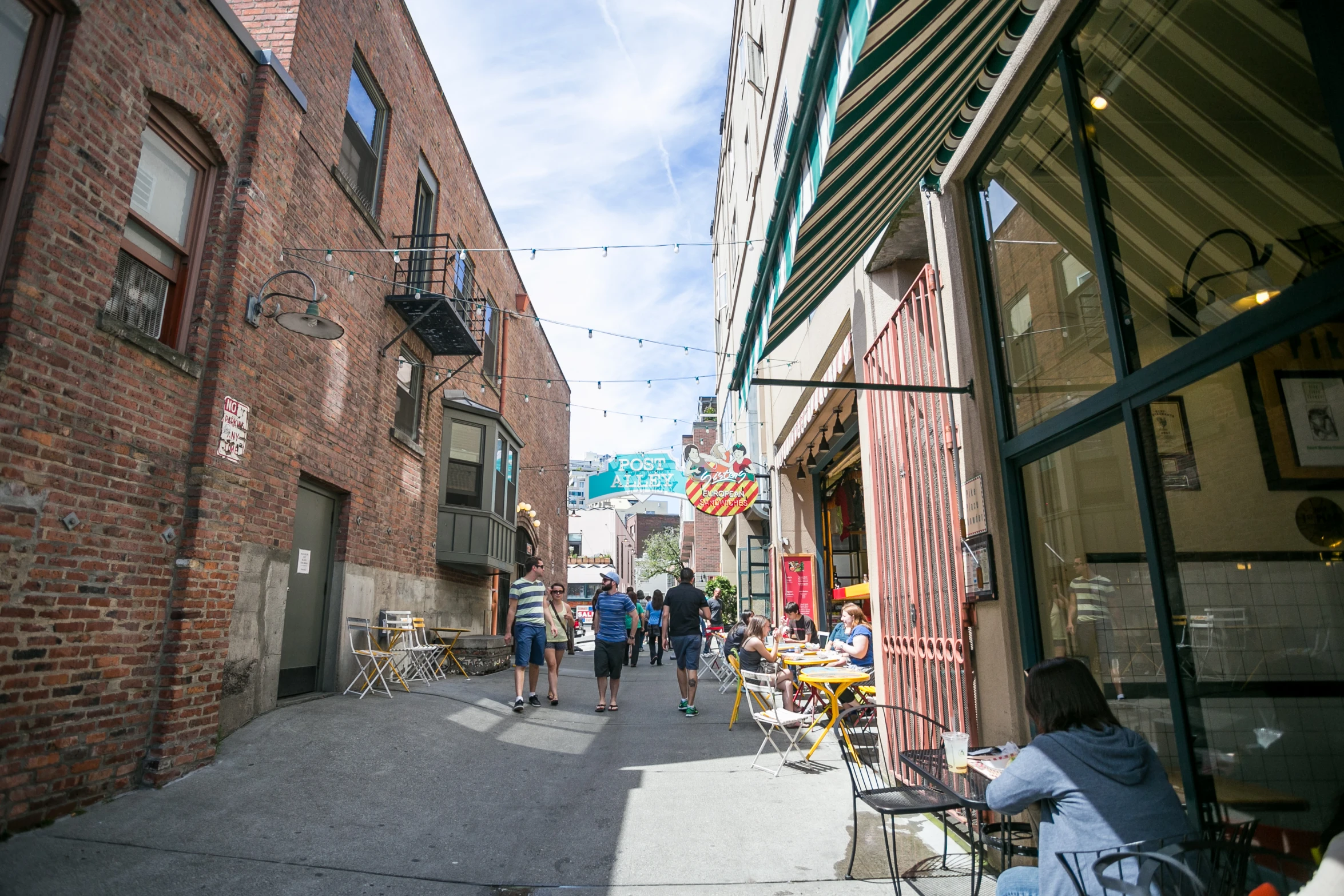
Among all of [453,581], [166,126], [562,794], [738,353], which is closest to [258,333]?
[166,126]

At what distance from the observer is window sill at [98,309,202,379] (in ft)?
16.5

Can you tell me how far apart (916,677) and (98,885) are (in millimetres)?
5041

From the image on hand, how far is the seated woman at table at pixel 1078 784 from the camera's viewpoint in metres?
2.41

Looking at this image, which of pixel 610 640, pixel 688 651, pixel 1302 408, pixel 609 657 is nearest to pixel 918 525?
pixel 1302 408

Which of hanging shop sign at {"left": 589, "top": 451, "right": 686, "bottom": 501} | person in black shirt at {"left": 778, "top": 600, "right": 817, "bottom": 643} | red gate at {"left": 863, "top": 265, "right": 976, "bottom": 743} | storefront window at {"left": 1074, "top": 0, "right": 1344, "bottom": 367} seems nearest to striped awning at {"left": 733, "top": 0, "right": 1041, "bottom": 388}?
storefront window at {"left": 1074, "top": 0, "right": 1344, "bottom": 367}

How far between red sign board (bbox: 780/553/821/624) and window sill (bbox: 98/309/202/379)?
33.4 feet

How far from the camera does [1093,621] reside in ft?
13.5

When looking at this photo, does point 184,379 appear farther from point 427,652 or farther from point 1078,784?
point 1078,784

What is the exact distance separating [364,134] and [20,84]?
241 inches

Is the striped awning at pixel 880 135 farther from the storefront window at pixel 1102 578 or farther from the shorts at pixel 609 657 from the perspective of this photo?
the shorts at pixel 609 657

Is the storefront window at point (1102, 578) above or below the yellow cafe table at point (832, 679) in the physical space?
above

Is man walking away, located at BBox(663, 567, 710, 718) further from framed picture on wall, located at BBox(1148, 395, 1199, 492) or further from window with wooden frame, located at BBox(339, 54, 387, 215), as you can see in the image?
window with wooden frame, located at BBox(339, 54, 387, 215)

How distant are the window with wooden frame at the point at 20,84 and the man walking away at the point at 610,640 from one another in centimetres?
642

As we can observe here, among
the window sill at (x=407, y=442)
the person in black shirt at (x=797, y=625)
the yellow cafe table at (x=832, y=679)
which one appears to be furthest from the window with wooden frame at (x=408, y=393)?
the yellow cafe table at (x=832, y=679)
